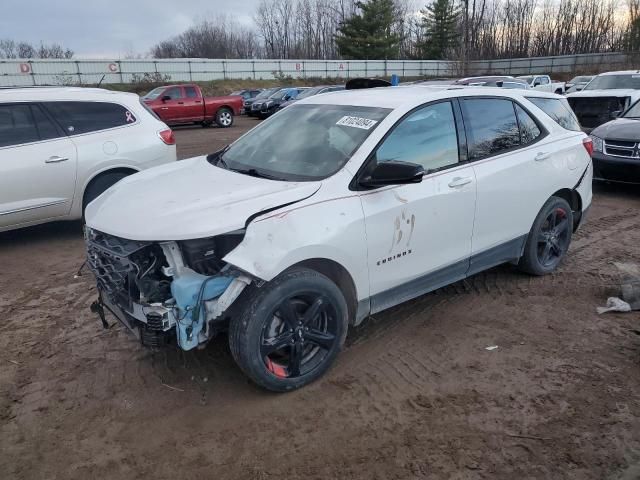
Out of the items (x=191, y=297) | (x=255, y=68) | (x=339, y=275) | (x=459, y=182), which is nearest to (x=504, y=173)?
(x=459, y=182)

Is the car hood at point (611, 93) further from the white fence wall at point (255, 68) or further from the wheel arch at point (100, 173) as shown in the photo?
the white fence wall at point (255, 68)

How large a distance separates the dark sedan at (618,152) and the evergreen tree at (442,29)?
57.5 meters

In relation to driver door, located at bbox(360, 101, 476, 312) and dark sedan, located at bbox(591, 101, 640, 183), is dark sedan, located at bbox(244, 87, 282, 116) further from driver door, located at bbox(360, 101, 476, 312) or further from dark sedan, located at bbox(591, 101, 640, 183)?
driver door, located at bbox(360, 101, 476, 312)

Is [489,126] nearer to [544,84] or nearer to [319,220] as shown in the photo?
[319,220]

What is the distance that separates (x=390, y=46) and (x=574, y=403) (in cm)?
5579

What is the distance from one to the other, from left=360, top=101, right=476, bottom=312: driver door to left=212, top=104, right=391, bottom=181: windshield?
0.75 ft

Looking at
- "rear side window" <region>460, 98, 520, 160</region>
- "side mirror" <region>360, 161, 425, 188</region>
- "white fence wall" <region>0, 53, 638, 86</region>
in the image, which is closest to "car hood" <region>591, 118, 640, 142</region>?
"rear side window" <region>460, 98, 520, 160</region>

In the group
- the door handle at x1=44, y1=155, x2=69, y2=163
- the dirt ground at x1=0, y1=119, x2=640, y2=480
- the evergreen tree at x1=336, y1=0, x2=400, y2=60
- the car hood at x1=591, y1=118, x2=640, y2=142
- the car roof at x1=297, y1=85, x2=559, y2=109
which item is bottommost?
the dirt ground at x1=0, y1=119, x2=640, y2=480

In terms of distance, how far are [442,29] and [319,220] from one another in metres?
64.6

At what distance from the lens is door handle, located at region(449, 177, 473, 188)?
389 centimetres

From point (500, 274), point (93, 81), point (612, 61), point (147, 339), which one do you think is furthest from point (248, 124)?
point (612, 61)

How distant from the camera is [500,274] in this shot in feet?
17.0

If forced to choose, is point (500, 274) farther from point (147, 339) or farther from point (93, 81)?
point (93, 81)

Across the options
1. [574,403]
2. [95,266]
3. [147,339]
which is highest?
[95,266]
